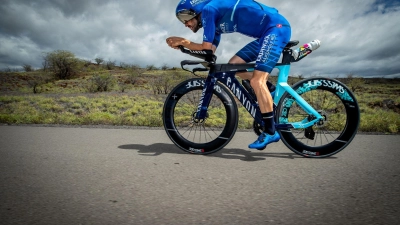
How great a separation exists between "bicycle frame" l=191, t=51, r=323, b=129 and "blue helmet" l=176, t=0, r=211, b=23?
0.69 m

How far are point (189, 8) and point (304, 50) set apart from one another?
159cm

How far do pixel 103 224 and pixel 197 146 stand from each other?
1.97 m

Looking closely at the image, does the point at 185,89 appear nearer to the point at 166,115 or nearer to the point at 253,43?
the point at 166,115

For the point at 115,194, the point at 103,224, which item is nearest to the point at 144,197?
the point at 115,194

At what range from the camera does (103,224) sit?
151 centimetres

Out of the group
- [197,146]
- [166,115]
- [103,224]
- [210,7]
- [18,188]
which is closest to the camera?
[103,224]

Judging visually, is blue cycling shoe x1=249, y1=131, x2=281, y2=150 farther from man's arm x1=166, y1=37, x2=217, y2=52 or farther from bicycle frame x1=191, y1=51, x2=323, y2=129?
man's arm x1=166, y1=37, x2=217, y2=52

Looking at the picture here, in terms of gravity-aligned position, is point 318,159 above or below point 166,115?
below

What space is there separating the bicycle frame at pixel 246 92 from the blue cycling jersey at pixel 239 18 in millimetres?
436

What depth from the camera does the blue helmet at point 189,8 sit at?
3209mm

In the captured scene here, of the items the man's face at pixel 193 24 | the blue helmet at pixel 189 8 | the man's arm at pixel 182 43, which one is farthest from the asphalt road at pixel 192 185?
the blue helmet at pixel 189 8

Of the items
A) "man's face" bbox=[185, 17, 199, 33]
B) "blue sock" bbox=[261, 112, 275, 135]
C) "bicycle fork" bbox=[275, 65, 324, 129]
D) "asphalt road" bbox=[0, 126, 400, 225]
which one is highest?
"man's face" bbox=[185, 17, 199, 33]

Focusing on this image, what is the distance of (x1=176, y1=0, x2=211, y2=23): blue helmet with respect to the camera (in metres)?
3.21

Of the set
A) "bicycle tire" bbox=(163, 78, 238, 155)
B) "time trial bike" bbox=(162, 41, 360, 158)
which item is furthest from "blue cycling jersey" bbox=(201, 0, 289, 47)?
"bicycle tire" bbox=(163, 78, 238, 155)
